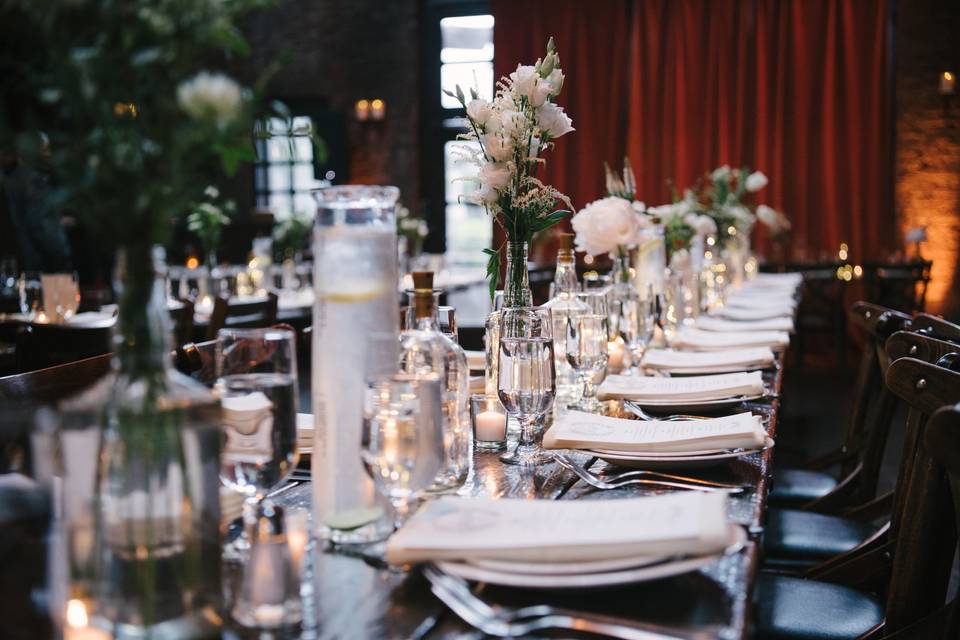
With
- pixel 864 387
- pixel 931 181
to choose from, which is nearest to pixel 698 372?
pixel 864 387

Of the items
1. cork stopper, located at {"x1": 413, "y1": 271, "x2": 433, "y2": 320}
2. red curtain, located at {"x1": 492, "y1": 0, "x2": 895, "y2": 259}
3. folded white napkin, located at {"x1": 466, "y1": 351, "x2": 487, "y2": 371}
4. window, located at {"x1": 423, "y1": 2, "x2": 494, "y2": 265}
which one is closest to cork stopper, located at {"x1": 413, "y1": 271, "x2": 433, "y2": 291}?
cork stopper, located at {"x1": 413, "y1": 271, "x2": 433, "y2": 320}

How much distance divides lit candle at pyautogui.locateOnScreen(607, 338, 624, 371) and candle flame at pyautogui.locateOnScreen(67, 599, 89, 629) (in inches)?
59.4

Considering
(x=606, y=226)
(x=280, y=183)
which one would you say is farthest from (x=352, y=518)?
(x=280, y=183)

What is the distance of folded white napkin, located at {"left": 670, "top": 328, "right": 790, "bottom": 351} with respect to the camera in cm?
255

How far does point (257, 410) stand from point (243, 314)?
7.97 ft

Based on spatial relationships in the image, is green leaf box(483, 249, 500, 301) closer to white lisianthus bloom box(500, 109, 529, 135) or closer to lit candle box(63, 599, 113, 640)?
white lisianthus bloom box(500, 109, 529, 135)

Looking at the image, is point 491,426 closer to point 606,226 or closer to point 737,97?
point 606,226

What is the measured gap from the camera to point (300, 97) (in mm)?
9945

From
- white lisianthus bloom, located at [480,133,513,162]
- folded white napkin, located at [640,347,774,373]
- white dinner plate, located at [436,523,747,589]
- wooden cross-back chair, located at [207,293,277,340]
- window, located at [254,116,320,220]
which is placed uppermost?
window, located at [254,116,320,220]

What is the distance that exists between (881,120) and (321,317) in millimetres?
8523

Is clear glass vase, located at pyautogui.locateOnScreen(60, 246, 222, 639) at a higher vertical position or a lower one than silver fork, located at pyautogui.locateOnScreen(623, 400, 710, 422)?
higher

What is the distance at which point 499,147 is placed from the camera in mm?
1677

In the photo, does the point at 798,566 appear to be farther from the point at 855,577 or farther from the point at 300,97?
the point at 300,97

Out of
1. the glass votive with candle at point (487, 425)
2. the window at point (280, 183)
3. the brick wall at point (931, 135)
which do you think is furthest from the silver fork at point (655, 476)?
the window at point (280, 183)
